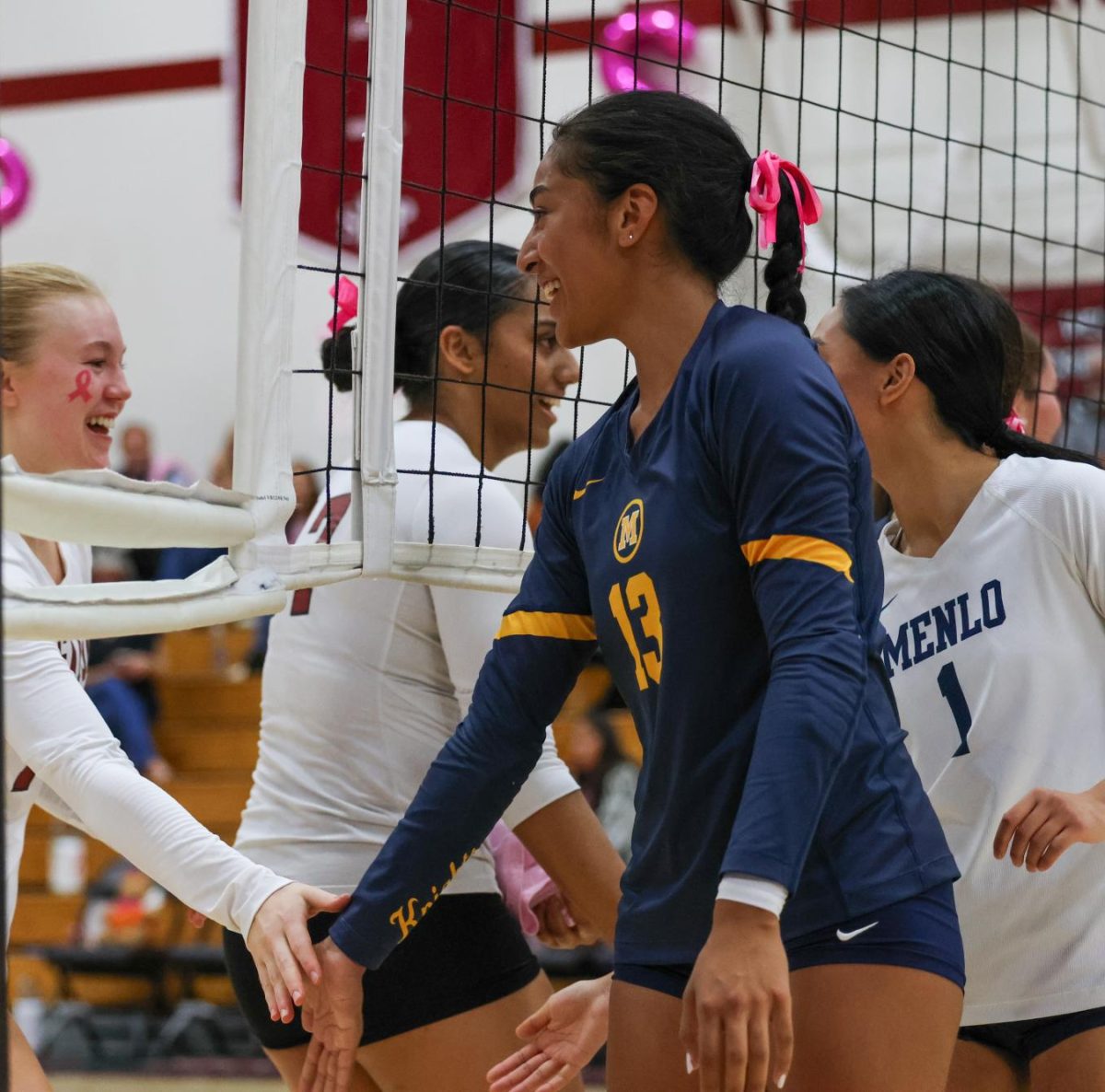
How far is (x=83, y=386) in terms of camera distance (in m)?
2.36

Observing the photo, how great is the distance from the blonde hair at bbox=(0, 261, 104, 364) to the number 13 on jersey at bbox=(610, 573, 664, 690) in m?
1.08

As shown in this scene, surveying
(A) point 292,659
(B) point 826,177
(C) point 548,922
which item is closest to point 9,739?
(A) point 292,659

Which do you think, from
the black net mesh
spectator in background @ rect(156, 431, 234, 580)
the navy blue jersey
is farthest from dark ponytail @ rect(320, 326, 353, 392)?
spectator in background @ rect(156, 431, 234, 580)

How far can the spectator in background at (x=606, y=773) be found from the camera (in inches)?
253

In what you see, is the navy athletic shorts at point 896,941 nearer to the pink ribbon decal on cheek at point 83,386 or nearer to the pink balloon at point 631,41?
the pink ribbon decal on cheek at point 83,386

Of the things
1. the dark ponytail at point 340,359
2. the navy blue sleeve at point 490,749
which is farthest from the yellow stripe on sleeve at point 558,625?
the dark ponytail at point 340,359

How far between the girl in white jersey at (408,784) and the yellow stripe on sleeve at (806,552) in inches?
32.0

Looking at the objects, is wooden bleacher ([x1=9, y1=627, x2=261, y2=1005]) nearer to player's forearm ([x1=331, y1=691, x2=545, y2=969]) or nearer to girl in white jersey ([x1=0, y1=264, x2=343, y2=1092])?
girl in white jersey ([x1=0, y1=264, x2=343, y2=1092])

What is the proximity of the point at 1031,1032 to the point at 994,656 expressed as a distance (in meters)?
0.51

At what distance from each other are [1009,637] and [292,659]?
103 cm

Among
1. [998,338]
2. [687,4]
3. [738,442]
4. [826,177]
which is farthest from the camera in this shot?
[826,177]

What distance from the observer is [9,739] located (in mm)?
2088

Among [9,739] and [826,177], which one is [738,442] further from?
[826,177]

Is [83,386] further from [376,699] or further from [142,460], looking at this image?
Result: [142,460]
